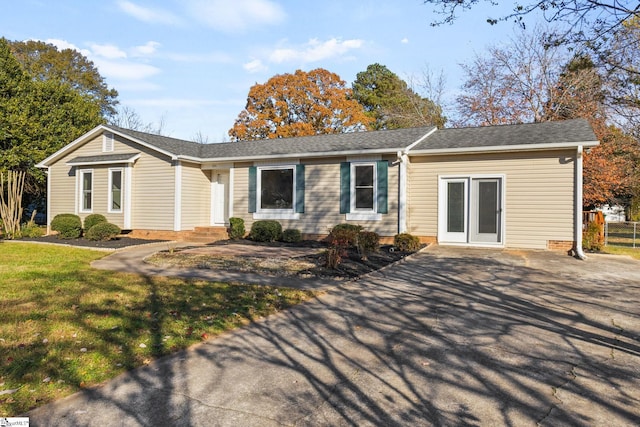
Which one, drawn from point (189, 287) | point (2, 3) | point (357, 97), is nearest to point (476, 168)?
→ point (189, 287)

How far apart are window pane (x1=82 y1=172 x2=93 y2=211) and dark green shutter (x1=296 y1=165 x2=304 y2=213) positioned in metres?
8.59

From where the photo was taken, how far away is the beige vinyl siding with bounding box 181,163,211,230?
46.9 ft

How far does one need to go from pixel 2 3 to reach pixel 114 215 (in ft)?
23.5

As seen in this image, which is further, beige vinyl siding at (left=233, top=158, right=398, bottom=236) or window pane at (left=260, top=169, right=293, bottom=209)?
window pane at (left=260, top=169, right=293, bottom=209)

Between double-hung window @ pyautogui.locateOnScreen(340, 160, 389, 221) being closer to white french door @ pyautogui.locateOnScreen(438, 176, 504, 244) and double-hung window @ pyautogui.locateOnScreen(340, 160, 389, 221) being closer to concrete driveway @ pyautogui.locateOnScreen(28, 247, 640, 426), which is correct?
white french door @ pyautogui.locateOnScreen(438, 176, 504, 244)

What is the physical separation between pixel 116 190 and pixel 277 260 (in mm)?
9036

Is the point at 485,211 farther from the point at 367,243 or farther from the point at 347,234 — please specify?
the point at 347,234

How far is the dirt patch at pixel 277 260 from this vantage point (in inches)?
314

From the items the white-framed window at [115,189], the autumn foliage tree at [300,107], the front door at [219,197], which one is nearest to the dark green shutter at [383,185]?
the front door at [219,197]

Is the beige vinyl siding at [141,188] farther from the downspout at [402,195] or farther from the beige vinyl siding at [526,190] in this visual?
the beige vinyl siding at [526,190]

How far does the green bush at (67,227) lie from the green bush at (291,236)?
7.62 meters

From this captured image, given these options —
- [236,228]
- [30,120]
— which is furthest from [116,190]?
[30,120]

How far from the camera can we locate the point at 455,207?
1197cm

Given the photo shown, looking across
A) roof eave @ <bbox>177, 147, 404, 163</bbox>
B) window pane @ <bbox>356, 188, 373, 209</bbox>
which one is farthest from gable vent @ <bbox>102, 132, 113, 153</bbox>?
window pane @ <bbox>356, 188, 373, 209</bbox>
